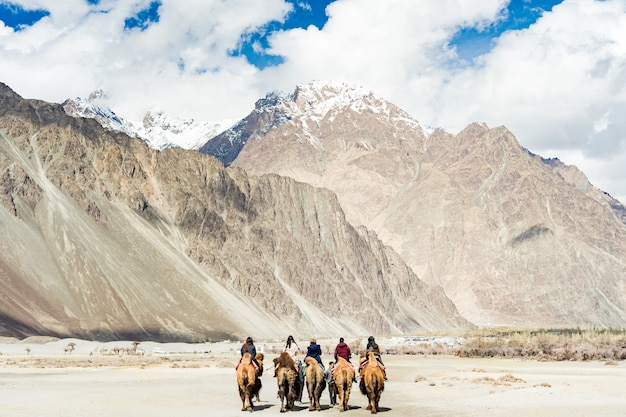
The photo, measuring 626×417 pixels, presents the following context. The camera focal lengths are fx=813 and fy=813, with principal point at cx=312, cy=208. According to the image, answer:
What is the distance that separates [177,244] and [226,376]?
101 meters

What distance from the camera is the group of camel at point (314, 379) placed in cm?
2550

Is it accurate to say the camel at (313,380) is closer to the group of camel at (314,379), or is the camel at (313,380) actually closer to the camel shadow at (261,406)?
the group of camel at (314,379)

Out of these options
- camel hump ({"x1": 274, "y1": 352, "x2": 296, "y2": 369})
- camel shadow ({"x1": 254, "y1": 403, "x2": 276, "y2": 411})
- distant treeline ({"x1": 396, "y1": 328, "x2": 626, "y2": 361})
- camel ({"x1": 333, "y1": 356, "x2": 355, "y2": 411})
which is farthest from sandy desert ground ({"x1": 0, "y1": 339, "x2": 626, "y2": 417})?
distant treeline ({"x1": 396, "y1": 328, "x2": 626, "y2": 361})

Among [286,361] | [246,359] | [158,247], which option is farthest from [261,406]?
[158,247]

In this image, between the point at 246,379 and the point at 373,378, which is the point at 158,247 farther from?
the point at 373,378

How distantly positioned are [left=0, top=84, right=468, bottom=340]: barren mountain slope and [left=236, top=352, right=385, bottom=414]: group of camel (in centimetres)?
6939

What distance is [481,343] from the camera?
81750 mm

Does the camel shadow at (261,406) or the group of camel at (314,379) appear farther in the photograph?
the camel shadow at (261,406)

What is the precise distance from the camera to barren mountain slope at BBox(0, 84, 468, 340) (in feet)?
359

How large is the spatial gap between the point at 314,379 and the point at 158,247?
110 metres

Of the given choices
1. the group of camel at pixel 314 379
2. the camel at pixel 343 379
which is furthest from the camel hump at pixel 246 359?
the camel at pixel 343 379

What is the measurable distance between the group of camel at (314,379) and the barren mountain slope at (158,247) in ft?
228

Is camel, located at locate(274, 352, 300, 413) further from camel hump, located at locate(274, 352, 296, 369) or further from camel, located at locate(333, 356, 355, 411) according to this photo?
camel, located at locate(333, 356, 355, 411)

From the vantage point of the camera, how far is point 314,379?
27109 mm
